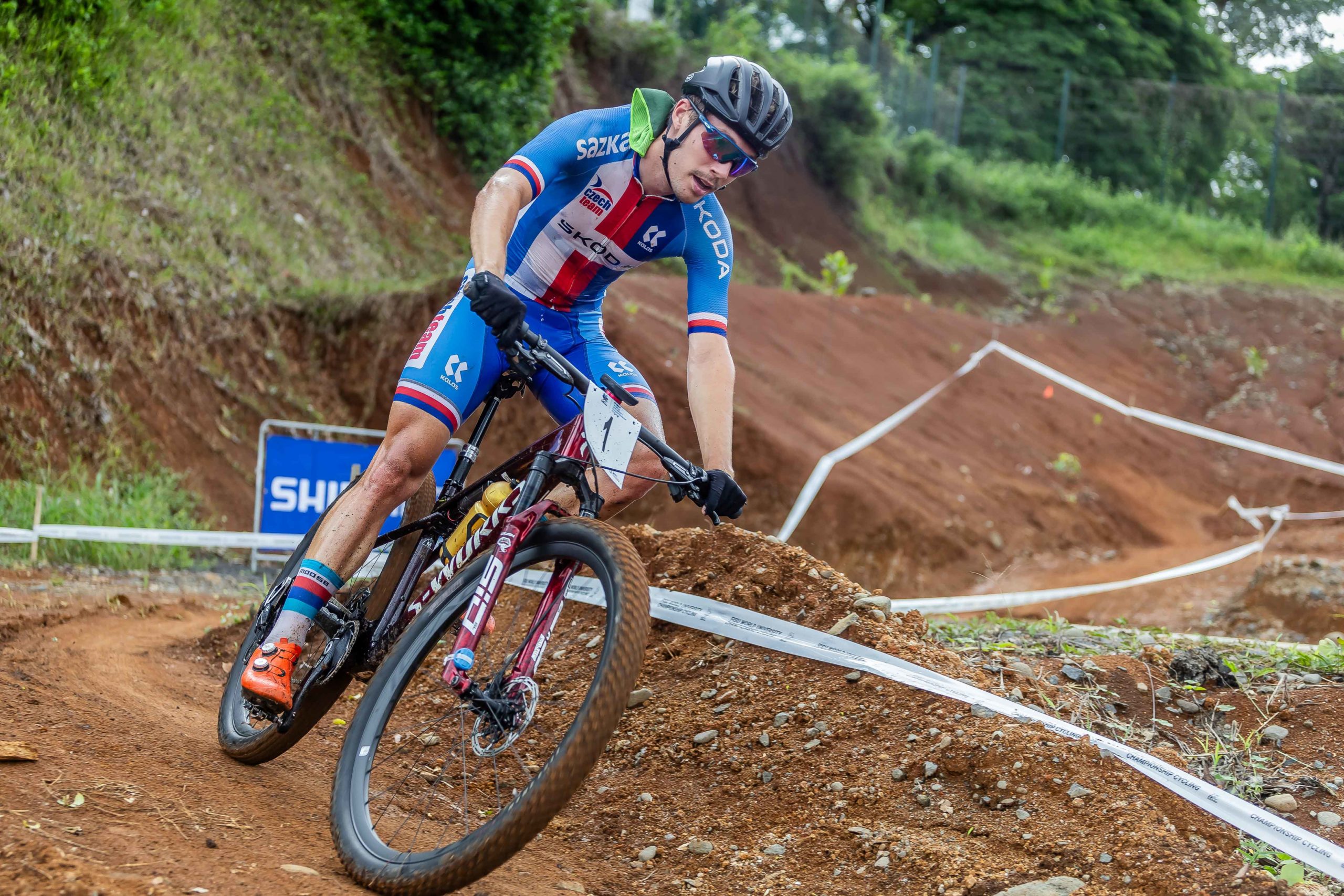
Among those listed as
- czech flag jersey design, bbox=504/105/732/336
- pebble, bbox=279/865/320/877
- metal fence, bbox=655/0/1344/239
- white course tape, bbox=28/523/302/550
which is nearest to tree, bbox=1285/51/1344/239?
metal fence, bbox=655/0/1344/239

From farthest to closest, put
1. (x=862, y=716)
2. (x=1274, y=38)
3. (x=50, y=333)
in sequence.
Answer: (x=1274, y=38) → (x=50, y=333) → (x=862, y=716)

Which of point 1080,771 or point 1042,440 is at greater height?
point 1080,771

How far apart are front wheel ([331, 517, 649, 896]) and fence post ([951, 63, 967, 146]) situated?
1178 inches

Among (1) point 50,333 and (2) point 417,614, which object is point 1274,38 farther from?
(2) point 417,614

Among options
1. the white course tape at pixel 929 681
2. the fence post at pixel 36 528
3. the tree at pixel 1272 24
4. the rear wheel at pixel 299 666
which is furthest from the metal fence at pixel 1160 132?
the rear wheel at pixel 299 666

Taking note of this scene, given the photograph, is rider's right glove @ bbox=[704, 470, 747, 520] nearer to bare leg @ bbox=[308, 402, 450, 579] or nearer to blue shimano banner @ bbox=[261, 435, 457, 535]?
bare leg @ bbox=[308, 402, 450, 579]

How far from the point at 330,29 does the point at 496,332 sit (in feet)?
45.7

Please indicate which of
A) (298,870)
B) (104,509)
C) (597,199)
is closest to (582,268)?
(597,199)

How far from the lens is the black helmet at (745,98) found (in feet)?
11.6

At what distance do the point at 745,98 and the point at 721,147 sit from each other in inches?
6.8

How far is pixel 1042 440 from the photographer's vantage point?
17141mm

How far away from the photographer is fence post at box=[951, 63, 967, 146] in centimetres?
3123

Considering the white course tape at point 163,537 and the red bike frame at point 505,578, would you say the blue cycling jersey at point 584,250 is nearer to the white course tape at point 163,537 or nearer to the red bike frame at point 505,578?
the red bike frame at point 505,578

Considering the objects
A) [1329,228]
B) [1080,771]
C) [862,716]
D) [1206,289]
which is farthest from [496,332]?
[1329,228]
